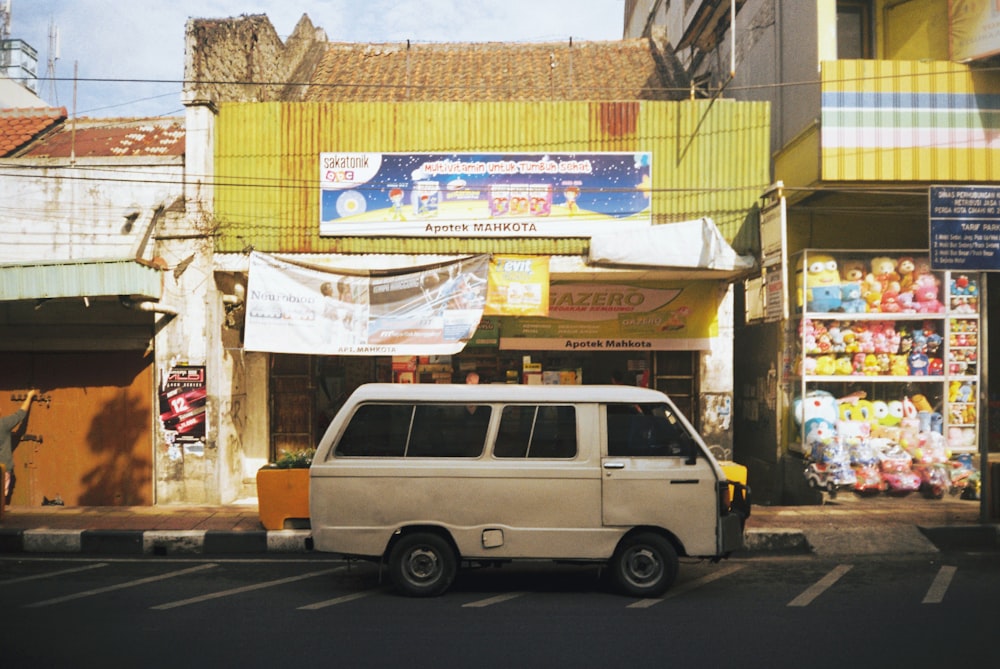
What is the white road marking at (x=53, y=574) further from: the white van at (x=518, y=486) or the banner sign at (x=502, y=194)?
the banner sign at (x=502, y=194)

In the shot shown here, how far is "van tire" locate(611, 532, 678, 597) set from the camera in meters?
6.52

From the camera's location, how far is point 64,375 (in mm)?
11117

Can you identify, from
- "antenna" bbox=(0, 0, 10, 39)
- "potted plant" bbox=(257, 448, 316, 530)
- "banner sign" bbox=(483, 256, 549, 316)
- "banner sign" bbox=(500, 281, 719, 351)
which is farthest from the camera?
"antenna" bbox=(0, 0, 10, 39)

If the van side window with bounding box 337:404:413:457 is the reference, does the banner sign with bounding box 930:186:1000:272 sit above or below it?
above

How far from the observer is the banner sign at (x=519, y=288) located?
10492mm

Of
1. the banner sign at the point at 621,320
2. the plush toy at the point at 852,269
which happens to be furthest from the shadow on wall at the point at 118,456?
the plush toy at the point at 852,269

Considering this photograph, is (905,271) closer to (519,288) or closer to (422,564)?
(519,288)

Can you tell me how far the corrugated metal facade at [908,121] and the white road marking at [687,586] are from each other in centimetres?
526

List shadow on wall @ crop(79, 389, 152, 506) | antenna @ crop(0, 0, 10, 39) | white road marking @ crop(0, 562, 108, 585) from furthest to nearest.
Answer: antenna @ crop(0, 0, 10, 39) → shadow on wall @ crop(79, 389, 152, 506) → white road marking @ crop(0, 562, 108, 585)

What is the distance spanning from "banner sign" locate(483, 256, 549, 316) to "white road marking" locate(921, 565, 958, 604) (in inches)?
217

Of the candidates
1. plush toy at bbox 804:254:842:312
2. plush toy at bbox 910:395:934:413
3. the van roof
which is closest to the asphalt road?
the van roof

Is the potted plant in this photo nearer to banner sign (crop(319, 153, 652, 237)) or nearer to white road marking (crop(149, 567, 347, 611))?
white road marking (crop(149, 567, 347, 611))

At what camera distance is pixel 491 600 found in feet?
21.6

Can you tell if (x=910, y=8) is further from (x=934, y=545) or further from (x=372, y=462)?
(x=372, y=462)
